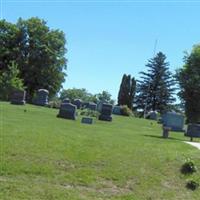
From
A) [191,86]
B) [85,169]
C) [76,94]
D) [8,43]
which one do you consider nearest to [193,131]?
[85,169]

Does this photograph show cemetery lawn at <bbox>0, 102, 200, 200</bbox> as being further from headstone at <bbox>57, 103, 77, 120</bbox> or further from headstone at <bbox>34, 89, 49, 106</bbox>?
headstone at <bbox>34, 89, 49, 106</bbox>

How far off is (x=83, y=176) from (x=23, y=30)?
55.8 m

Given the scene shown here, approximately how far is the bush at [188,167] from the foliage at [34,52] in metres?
50.4

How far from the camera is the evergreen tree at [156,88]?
3036 inches

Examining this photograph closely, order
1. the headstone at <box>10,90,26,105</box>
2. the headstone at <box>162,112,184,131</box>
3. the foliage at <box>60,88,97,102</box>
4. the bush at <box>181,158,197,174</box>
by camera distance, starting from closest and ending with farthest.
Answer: the bush at <box>181,158,197,174</box>
the headstone at <box>162,112,184,131</box>
the headstone at <box>10,90,26,105</box>
the foliage at <box>60,88,97,102</box>

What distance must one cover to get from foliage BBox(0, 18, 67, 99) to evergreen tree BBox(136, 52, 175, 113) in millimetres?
16635

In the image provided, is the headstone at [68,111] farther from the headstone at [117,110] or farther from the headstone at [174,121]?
the headstone at [117,110]

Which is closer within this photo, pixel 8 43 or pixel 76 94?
pixel 8 43

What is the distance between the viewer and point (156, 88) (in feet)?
257

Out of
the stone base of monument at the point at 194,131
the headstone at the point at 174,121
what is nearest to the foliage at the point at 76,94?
the headstone at the point at 174,121

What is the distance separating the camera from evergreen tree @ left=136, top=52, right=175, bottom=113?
77125 millimetres

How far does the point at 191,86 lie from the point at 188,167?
2963 cm

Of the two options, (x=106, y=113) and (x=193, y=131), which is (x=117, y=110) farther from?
(x=193, y=131)

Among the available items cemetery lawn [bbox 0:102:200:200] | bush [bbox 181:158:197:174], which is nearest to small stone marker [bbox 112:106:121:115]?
cemetery lawn [bbox 0:102:200:200]
